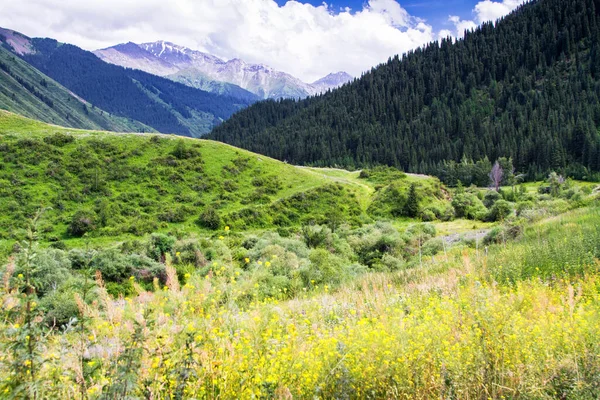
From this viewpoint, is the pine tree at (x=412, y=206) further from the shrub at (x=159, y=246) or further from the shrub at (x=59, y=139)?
the shrub at (x=59, y=139)

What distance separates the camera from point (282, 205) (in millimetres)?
50625

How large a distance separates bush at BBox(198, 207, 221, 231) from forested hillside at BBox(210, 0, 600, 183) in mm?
79584

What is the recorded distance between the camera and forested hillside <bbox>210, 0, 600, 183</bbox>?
109 m

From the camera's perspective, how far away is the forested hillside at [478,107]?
109 metres

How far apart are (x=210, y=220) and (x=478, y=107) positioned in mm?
134737

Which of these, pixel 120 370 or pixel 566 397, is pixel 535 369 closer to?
pixel 566 397

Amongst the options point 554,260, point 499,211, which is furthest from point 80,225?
point 499,211

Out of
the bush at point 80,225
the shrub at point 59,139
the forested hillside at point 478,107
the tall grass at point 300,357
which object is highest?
the forested hillside at point 478,107

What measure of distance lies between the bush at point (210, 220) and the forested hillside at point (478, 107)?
79584mm

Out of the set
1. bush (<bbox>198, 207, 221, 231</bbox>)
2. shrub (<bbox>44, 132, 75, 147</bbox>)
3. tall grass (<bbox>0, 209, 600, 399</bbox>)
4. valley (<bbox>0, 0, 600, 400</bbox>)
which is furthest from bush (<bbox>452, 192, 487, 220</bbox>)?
shrub (<bbox>44, 132, 75, 147</bbox>)

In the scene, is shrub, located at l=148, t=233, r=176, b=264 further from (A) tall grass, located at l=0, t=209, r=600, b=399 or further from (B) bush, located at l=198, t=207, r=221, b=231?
(A) tall grass, located at l=0, t=209, r=600, b=399

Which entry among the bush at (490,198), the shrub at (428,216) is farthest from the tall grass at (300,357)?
the bush at (490,198)

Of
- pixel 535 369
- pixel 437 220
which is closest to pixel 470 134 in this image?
pixel 437 220

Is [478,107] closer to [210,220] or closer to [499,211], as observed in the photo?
[499,211]
